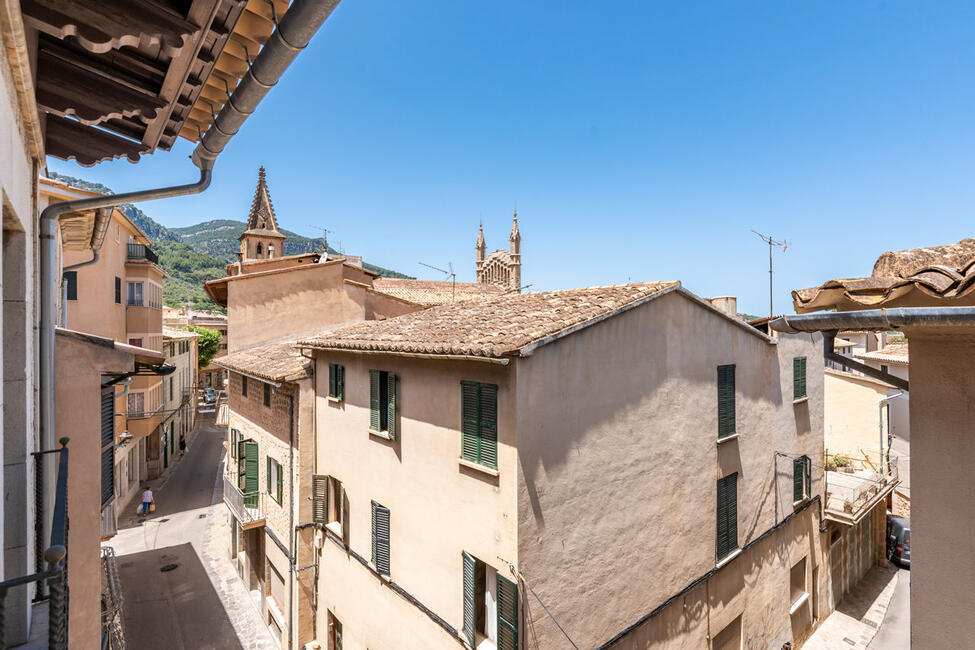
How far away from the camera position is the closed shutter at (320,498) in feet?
39.2

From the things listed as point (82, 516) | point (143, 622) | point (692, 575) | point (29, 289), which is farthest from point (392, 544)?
point (143, 622)

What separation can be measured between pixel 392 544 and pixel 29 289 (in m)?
7.58

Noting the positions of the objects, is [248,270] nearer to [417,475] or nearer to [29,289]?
[417,475]

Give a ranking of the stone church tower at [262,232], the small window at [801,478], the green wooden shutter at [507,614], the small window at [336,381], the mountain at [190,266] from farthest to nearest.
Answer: the mountain at [190,266]
the stone church tower at [262,232]
the small window at [801,478]
the small window at [336,381]
the green wooden shutter at [507,614]

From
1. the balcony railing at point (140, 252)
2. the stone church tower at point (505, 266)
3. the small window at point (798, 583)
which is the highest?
the stone church tower at point (505, 266)

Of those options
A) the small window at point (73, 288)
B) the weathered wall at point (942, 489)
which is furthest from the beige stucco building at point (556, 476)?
the small window at point (73, 288)

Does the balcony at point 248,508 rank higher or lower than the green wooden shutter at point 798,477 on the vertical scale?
lower

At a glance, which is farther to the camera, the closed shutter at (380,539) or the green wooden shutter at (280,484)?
the green wooden shutter at (280,484)

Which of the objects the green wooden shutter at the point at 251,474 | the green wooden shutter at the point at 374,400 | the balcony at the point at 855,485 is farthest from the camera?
the balcony at the point at 855,485

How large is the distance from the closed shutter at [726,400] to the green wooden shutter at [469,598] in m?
6.49

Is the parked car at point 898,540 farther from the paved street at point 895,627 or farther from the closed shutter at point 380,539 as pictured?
the closed shutter at point 380,539

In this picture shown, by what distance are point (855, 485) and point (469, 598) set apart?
1564 cm

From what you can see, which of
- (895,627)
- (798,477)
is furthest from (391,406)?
(895,627)

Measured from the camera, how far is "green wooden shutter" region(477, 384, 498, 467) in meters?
7.33
